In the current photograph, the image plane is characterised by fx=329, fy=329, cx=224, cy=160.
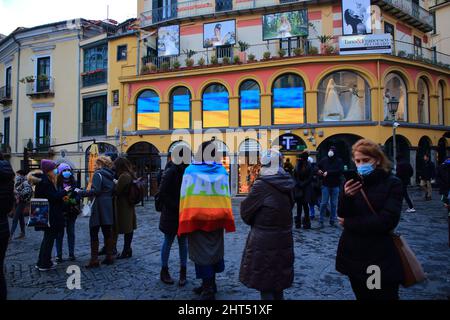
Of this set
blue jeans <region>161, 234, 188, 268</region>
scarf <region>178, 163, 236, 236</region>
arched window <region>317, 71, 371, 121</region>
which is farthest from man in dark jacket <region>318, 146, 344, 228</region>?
arched window <region>317, 71, 371, 121</region>

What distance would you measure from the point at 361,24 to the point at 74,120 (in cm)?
1926

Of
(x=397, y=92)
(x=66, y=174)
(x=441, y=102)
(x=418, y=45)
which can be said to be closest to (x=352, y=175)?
(x=66, y=174)

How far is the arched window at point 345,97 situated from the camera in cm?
1777

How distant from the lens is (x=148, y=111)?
2080 centimetres

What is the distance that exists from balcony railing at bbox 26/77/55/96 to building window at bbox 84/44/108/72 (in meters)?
3.08

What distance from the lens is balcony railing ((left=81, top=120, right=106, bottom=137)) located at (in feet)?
72.4

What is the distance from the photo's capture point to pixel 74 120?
75.5ft

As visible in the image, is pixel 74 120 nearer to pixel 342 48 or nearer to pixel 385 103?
pixel 342 48

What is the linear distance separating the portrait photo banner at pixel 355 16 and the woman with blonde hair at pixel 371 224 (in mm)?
17585

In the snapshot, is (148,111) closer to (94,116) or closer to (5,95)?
(94,116)

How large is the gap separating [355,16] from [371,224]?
1856 cm

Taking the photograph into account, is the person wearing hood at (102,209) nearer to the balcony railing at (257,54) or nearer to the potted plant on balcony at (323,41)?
the balcony railing at (257,54)

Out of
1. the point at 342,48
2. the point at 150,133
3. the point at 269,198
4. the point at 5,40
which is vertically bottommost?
the point at 269,198
